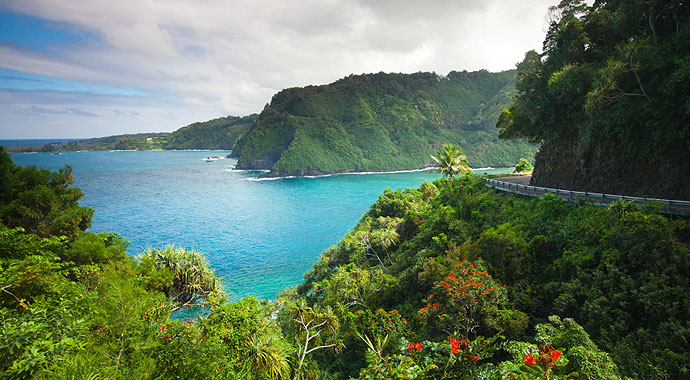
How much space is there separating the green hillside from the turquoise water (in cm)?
3549

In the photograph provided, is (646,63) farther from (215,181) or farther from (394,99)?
(394,99)

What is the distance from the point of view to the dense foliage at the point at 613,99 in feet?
40.9

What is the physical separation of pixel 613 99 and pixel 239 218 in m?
56.1

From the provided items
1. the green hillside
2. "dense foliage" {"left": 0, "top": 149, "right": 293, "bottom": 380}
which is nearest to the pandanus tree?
"dense foliage" {"left": 0, "top": 149, "right": 293, "bottom": 380}

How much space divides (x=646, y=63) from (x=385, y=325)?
16.0m

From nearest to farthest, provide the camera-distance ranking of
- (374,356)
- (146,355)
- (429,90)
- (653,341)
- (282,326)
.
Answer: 1. (374,356)
2. (146,355)
3. (653,341)
4. (282,326)
5. (429,90)

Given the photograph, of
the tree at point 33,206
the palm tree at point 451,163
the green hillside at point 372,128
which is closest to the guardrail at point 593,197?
the palm tree at point 451,163

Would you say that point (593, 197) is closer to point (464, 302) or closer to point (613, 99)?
point (613, 99)

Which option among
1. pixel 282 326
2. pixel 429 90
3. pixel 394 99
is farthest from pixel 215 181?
pixel 429 90

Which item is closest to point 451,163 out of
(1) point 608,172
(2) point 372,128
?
(1) point 608,172

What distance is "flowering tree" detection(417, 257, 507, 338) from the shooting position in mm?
9570

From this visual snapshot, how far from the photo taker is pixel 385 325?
1245cm

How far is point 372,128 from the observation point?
162 m

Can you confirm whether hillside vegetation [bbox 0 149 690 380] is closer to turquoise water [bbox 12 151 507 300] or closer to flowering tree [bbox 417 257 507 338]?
flowering tree [bbox 417 257 507 338]
